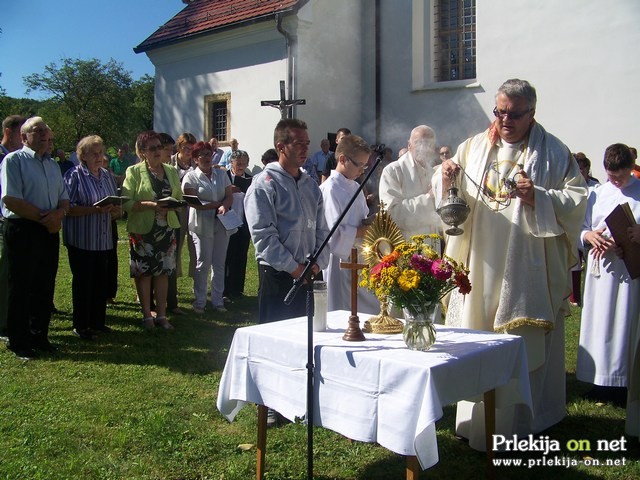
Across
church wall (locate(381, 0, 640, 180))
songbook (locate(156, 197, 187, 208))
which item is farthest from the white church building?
songbook (locate(156, 197, 187, 208))

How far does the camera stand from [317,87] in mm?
Answer: 17906

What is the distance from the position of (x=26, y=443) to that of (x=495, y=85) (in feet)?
46.8

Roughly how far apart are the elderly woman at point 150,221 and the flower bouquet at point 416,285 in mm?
4293

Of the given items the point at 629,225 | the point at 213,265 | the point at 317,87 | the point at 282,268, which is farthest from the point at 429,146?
the point at 317,87

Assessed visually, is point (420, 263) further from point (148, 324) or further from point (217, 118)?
point (217, 118)

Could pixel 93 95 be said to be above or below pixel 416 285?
above

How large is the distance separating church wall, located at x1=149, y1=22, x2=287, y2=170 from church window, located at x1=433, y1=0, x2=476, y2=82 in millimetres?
4141

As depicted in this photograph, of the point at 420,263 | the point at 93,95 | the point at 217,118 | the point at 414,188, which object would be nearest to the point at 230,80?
the point at 217,118

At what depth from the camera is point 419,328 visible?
11.3ft

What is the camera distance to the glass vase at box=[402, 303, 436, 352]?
3.43 metres

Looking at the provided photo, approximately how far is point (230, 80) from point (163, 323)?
12.6 meters

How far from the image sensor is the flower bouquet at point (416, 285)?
3439 mm

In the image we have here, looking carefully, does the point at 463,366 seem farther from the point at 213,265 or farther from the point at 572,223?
the point at 213,265

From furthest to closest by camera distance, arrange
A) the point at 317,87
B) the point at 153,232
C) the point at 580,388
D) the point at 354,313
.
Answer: the point at 317,87, the point at 153,232, the point at 580,388, the point at 354,313
